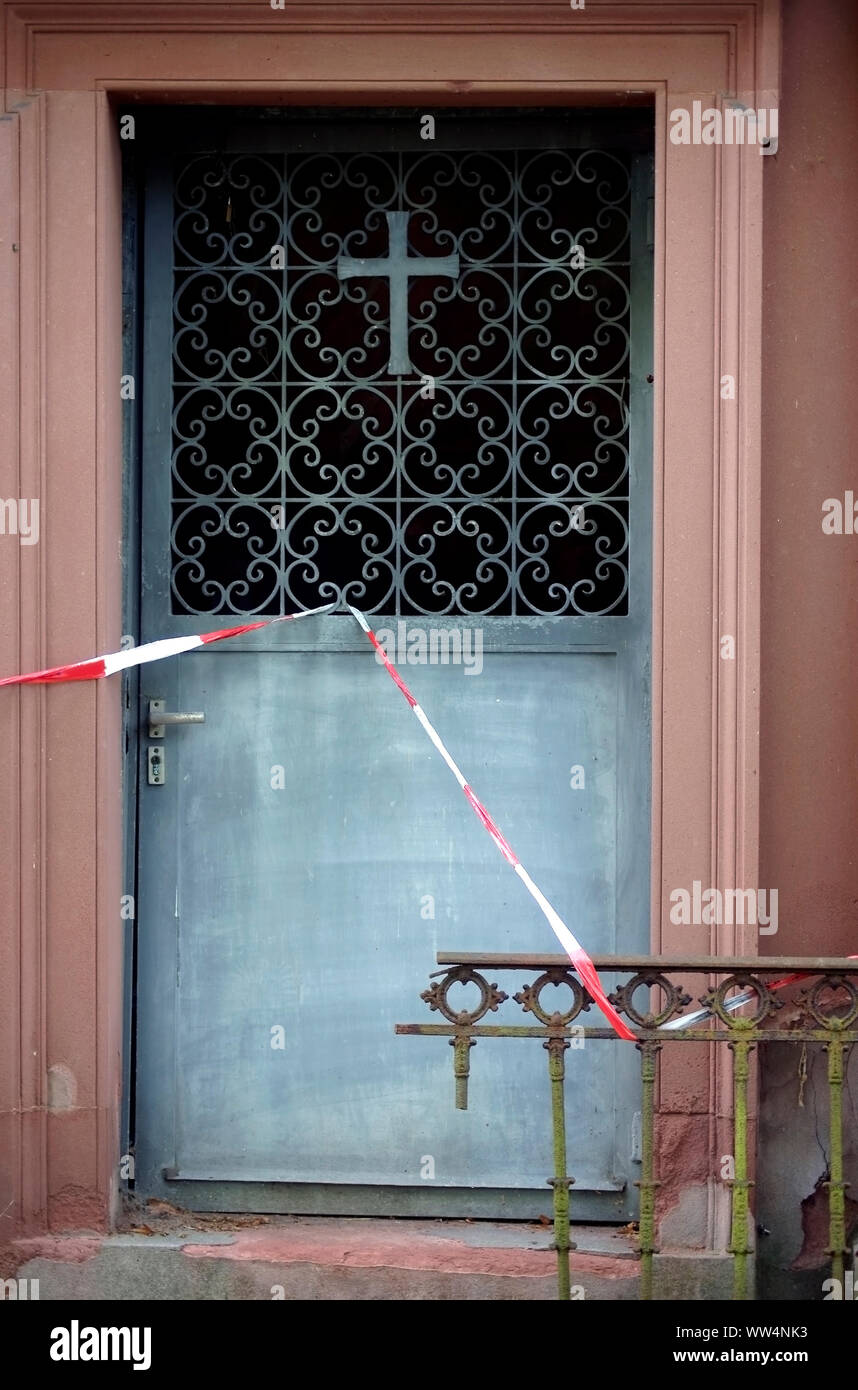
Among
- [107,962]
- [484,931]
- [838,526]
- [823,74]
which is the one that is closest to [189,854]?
[107,962]

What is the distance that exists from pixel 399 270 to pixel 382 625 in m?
1.10

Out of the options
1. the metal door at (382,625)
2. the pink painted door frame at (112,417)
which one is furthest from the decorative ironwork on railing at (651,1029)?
the metal door at (382,625)

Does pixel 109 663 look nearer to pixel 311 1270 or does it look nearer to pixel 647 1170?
pixel 311 1270

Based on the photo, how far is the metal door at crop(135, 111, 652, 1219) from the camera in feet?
15.4

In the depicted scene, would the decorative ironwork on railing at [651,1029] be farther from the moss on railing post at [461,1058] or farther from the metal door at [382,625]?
the metal door at [382,625]

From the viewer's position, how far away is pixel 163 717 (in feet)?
15.6

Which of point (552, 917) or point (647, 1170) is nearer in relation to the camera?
point (647, 1170)

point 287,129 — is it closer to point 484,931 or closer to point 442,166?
point 442,166

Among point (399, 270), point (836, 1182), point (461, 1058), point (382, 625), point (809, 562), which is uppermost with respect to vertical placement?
point (399, 270)

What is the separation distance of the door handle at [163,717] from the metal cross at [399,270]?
124 centimetres

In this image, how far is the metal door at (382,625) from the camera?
15.4ft

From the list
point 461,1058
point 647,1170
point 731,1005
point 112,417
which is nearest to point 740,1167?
point 647,1170

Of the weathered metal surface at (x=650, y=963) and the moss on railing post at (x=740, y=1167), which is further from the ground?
the weathered metal surface at (x=650, y=963)

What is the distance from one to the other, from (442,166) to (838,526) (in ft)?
5.46
